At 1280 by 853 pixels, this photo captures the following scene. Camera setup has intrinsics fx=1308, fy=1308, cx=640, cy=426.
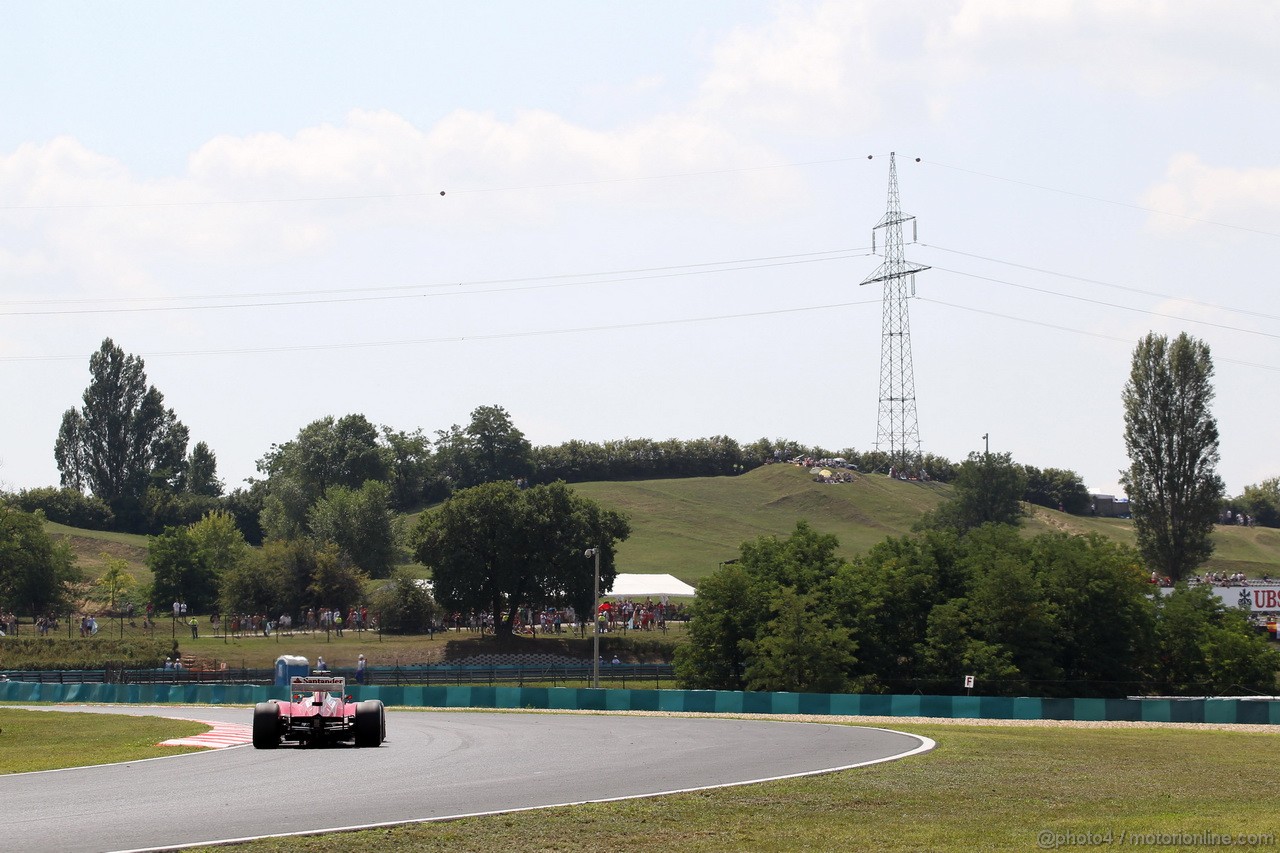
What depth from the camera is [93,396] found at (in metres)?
173

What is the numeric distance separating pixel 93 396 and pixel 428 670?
4687 inches

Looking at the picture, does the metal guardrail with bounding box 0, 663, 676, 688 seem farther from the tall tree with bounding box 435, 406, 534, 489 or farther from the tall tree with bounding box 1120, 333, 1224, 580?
the tall tree with bounding box 435, 406, 534, 489

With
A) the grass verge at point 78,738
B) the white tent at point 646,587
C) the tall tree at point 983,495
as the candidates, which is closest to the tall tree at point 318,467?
the white tent at point 646,587

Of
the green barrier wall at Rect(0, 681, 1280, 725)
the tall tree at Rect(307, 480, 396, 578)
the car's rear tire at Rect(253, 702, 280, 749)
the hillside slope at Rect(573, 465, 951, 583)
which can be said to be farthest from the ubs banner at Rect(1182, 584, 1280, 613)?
the car's rear tire at Rect(253, 702, 280, 749)

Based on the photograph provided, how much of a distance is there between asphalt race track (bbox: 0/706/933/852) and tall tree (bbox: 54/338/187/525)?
5906 inches

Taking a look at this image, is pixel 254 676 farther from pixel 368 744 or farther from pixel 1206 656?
pixel 1206 656

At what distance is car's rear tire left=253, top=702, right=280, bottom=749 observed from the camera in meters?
27.2

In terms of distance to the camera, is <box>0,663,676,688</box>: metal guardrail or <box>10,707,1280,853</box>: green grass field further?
<box>0,663,676,688</box>: metal guardrail

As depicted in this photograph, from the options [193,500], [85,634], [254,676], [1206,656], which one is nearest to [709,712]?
[254,676]

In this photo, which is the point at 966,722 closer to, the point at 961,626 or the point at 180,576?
the point at 961,626

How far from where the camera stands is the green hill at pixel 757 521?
5738 inches

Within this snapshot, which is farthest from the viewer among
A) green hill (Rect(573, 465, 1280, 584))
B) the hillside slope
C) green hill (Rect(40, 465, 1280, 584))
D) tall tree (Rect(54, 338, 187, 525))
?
tall tree (Rect(54, 338, 187, 525))

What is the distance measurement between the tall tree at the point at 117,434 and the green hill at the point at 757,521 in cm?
1847

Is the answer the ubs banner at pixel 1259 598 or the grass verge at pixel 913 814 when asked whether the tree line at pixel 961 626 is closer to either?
the ubs banner at pixel 1259 598
